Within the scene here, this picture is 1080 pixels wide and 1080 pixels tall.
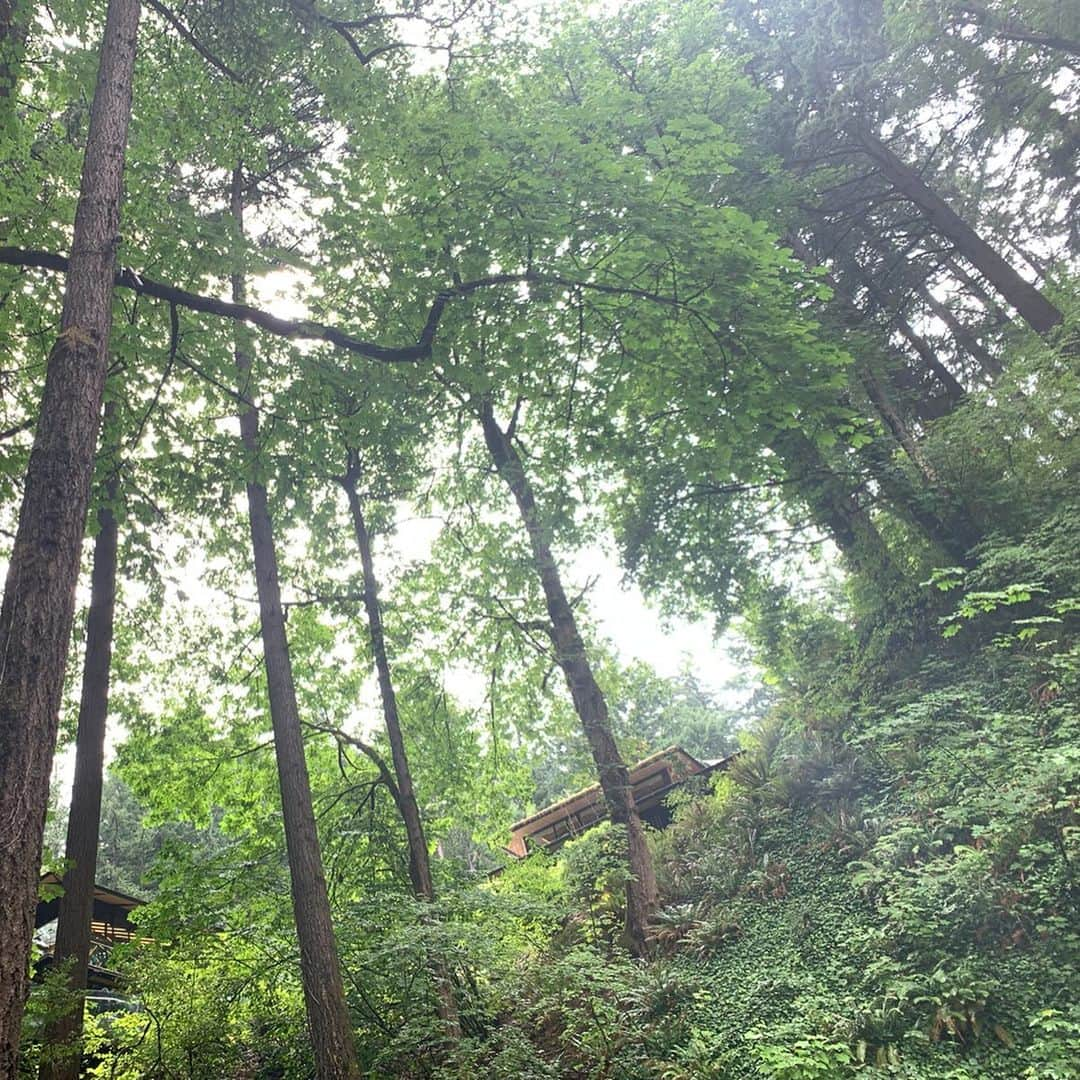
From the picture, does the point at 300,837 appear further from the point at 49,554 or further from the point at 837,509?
the point at 837,509

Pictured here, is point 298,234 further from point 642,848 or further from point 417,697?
point 642,848

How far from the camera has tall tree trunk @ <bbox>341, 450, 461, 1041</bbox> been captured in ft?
22.5

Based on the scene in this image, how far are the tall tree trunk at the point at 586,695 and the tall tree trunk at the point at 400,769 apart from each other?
264cm

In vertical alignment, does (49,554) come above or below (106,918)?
below

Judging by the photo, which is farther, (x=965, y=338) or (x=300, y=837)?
(x=965, y=338)

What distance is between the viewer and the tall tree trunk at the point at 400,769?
687cm

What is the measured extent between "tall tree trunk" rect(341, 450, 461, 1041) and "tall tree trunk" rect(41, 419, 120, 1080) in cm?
329

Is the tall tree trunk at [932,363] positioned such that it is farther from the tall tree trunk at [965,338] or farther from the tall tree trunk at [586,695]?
the tall tree trunk at [586,695]

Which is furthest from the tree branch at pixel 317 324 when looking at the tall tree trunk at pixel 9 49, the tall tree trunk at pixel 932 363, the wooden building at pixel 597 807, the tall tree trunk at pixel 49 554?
the wooden building at pixel 597 807

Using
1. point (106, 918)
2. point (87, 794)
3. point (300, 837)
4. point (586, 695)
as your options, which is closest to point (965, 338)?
point (586, 695)

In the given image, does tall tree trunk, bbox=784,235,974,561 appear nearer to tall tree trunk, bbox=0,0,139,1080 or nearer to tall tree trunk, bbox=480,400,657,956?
tall tree trunk, bbox=480,400,657,956

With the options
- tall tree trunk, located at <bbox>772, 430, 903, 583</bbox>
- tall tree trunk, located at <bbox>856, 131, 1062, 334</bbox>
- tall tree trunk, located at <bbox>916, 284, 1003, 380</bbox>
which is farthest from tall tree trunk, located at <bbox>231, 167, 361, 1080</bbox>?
tall tree trunk, located at <bbox>916, 284, 1003, 380</bbox>

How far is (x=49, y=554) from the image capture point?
3.44 metres

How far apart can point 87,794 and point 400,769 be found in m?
3.75
